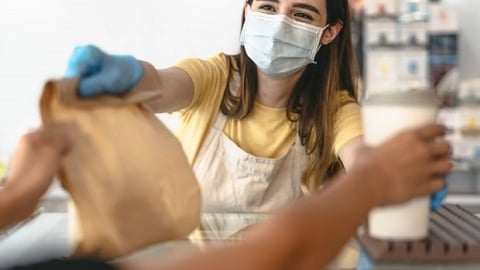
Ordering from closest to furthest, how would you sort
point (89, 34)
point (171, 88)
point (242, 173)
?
point (171, 88)
point (242, 173)
point (89, 34)

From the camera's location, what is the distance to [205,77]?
1.46 meters

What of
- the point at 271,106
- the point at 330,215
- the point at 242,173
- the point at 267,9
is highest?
the point at 267,9

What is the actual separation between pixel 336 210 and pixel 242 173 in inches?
33.0

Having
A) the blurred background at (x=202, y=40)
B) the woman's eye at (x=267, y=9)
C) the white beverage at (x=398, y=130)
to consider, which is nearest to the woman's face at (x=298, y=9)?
the woman's eye at (x=267, y=9)

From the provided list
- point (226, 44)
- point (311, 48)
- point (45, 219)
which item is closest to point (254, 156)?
point (311, 48)

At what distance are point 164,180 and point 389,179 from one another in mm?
338

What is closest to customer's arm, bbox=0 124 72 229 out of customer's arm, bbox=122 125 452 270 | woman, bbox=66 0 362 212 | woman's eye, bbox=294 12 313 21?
customer's arm, bbox=122 125 452 270

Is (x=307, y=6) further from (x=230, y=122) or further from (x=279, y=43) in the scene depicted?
(x=230, y=122)

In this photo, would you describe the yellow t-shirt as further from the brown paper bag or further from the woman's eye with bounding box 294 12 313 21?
the brown paper bag

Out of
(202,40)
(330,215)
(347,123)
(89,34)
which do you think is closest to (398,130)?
(330,215)

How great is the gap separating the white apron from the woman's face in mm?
243

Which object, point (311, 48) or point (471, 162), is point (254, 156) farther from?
point (471, 162)

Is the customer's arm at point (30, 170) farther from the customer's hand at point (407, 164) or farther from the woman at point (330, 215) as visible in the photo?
the customer's hand at point (407, 164)

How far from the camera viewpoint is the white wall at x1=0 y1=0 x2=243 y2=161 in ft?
8.32
